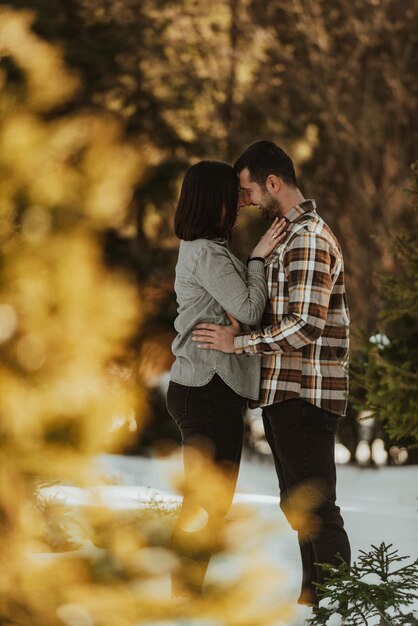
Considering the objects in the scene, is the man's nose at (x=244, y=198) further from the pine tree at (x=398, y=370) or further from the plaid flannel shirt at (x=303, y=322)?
the pine tree at (x=398, y=370)

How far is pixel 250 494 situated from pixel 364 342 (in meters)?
2.02

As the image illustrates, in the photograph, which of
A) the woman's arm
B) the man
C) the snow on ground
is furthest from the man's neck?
the snow on ground

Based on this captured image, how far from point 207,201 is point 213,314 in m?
0.36

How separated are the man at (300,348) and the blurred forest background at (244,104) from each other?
5561mm

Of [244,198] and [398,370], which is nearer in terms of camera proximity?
[244,198]

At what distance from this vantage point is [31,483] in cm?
180

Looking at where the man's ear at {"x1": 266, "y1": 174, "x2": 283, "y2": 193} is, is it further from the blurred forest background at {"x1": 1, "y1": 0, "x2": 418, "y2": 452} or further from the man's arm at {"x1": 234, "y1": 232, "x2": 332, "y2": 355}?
the blurred forest background at {"x1": 1, "y1": 0, "x2": 418, "y2": 452}

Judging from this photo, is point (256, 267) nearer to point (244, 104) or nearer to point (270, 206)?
point (270, 206)

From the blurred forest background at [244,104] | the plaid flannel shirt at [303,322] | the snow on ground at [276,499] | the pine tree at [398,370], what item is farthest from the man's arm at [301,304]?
the blurred forest background at [244,104]

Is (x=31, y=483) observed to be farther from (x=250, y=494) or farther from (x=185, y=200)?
(x=250, y=494)

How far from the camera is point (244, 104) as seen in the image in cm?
959

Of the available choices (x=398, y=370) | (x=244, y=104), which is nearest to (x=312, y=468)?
(x=398, y=370)

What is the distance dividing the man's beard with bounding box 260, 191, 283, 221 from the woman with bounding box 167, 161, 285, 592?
0.05m

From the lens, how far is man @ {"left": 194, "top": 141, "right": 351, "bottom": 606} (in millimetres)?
2797
